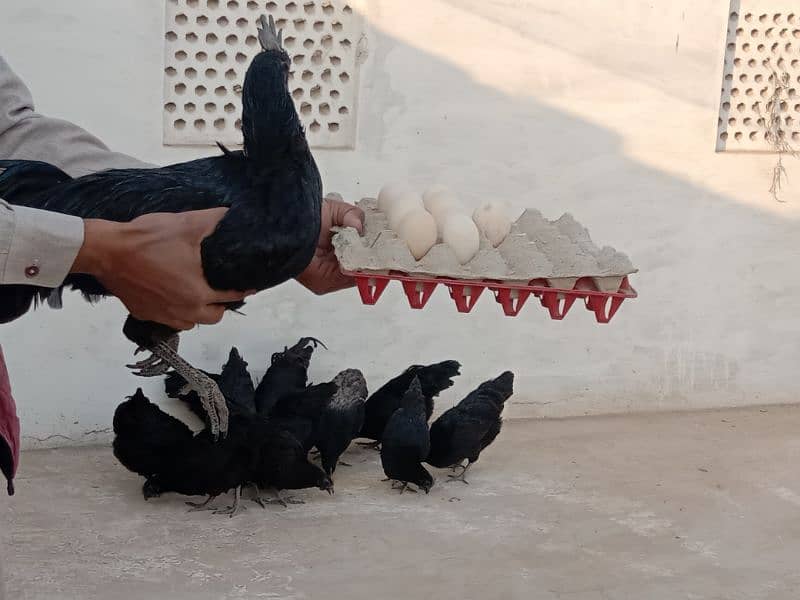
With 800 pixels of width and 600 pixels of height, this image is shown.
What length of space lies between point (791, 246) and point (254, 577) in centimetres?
350

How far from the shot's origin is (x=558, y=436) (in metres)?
5.27

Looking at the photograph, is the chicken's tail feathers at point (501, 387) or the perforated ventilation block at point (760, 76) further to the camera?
the perforated ventilation block at point (760, 76)

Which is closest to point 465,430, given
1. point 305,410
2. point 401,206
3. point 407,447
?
point 407,447

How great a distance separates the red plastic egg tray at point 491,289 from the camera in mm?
2709

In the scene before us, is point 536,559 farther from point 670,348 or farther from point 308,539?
point 670,348

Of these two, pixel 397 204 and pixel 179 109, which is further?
pixel 179 109

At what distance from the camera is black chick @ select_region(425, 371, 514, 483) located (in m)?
4.39

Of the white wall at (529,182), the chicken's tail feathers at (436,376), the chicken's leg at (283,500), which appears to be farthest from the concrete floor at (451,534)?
the white wall at (529,182)

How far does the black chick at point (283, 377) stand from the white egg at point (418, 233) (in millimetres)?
1740

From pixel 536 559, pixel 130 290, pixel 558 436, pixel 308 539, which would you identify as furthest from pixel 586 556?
pixel 130 290

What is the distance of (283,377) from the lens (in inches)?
185

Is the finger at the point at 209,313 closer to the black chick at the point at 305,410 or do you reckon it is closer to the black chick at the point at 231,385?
the black chick at the point at 305,410

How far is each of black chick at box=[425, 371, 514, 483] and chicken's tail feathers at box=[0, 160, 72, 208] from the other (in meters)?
2.13

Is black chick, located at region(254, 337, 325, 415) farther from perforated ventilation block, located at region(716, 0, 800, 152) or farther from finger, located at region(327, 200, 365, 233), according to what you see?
perforated ventilation block, located at region(716, 0, 800, 152)
